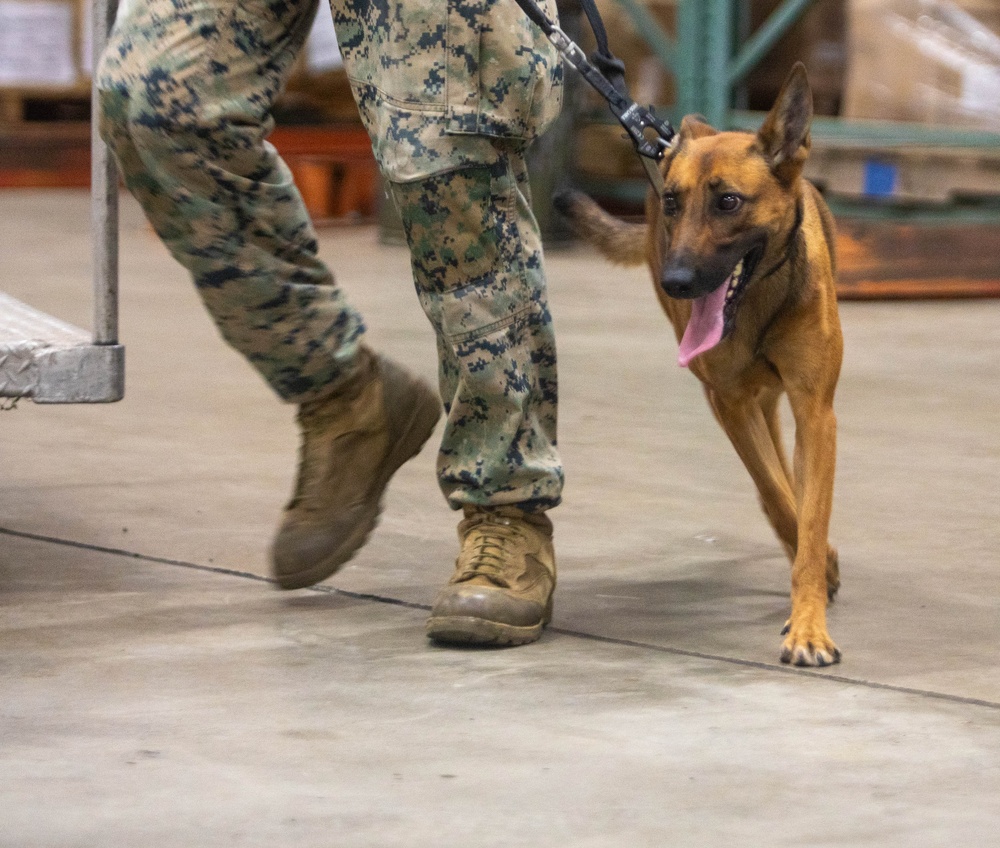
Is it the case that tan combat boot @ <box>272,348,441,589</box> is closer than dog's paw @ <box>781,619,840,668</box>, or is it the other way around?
dog's paw @ <box>781,619,840,668</box>

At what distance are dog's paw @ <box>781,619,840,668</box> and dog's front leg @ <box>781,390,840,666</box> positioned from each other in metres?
0.02

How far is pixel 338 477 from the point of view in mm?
2906

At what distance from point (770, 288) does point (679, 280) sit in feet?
0.73

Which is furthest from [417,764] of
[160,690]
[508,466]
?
[508,466]

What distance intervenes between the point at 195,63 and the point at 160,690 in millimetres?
955

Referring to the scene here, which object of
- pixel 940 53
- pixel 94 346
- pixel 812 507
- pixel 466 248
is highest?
pixel 940 53

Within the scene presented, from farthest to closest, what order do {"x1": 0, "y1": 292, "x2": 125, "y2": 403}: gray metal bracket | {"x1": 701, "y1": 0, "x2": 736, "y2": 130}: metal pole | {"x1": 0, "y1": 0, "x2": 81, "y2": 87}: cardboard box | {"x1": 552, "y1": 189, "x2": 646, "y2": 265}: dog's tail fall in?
{"x1": 0, "y1": 0, "x2": 81, "y2": 87}: cardboard box
{"x1": 701, "y1": 0, "x2": 736, "y2": 130}: metal pole
{"x1": 552, "y1": 189, "x2": 646, "y2": 265}: dog's tail
{"x1": 0, "y1": 292, "x2": 125, "y2": 403}: gray metal bracket

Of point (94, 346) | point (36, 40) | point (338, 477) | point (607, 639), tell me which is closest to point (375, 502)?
point (338, 477)

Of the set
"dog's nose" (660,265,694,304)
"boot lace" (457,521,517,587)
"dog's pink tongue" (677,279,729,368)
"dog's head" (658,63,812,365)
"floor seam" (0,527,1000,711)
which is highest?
"dog's head" (658,63,812,365)

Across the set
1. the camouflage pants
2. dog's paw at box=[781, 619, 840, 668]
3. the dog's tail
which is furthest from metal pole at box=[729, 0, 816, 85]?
dog's paw at box=[781, 619, 840, 668]

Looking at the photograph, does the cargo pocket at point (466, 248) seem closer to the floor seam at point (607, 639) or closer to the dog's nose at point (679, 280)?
the dog's nose at point (679, 280)

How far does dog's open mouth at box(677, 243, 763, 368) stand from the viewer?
2.77 metres

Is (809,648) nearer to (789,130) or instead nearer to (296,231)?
(789,130)

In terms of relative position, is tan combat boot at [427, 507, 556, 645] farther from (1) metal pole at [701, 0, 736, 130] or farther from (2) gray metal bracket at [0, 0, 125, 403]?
(1) metal pole at [701, 0, 736, 130]
